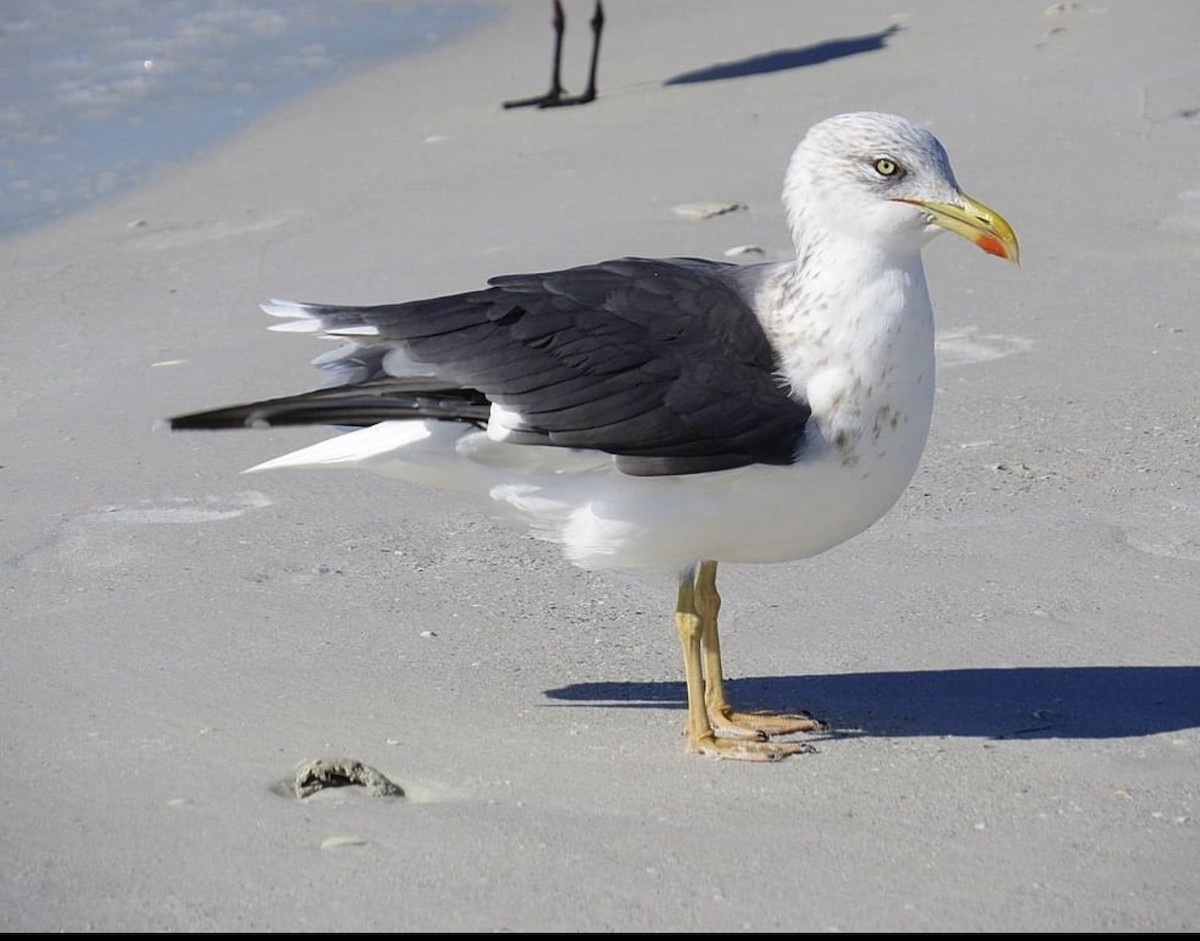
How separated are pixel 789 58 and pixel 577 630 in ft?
26.4

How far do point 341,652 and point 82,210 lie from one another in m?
5.91

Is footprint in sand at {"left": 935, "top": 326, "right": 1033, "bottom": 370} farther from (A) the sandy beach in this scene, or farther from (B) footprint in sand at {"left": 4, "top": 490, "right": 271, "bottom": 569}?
(B) footprint in sand at {"left": 4, "top": 490, "right": 271, "bottom": 569}

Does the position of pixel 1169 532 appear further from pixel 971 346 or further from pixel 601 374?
pixel 601 374

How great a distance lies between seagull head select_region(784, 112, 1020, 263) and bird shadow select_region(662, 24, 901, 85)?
778cm

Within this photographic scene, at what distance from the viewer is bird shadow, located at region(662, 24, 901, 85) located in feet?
40.1

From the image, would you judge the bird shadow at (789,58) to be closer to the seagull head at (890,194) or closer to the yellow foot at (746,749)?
the seagull head at (890,194)

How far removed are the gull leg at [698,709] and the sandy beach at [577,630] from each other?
0.07m

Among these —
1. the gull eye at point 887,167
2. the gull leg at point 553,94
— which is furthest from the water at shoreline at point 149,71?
the gull eye at point 887,167

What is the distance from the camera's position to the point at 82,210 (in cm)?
1024

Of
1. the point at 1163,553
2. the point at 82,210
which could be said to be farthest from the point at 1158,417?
the point at 82,210

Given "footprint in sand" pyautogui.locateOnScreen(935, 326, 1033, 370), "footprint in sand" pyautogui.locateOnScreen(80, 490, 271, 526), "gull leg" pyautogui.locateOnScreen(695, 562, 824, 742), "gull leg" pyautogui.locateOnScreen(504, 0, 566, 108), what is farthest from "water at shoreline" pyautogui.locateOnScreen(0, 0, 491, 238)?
"gull leg" pyautogui.locateOnScreen(695, 562, 824, 742)

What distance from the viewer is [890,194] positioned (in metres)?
4.37

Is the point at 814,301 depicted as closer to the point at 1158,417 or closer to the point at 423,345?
the point at 423,345

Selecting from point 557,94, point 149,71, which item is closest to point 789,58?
point 557,94
